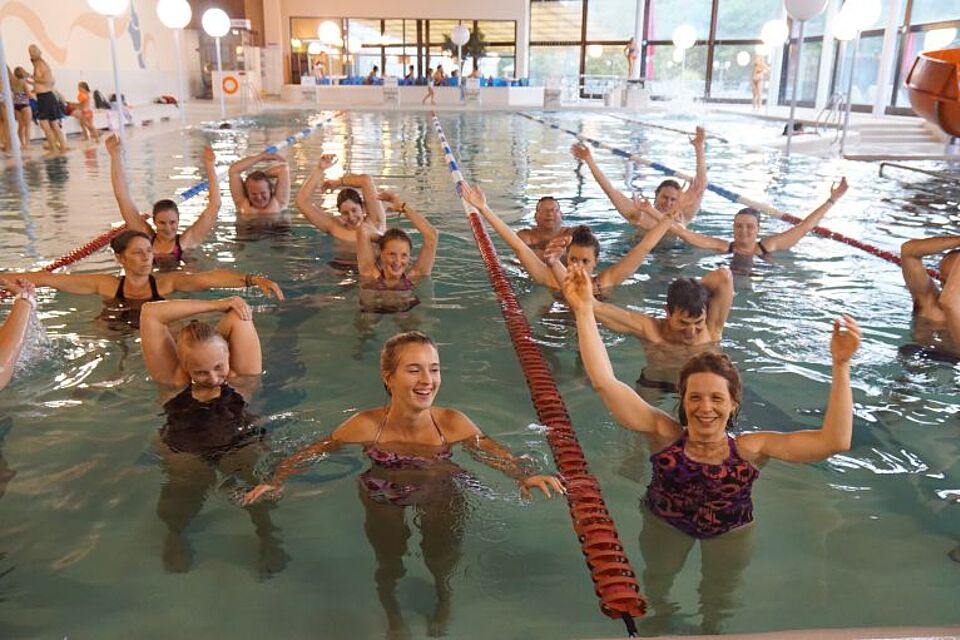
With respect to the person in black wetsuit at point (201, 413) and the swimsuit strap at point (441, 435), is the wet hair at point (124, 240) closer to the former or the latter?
the person in black wetsuit at point (201, 413)

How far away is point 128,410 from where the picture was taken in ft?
11.1

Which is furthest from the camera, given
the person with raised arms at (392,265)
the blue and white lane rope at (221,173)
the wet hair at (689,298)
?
the blue and white lane rope at (221,173)

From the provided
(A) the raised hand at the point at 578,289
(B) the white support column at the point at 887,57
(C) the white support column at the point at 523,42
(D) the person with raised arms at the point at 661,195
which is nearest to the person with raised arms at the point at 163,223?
(D) the person with raised arms at the point at 661,195

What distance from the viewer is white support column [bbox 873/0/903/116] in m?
19.7

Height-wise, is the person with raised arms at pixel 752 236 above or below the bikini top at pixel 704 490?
above

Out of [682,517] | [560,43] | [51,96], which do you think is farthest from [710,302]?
[560,43]

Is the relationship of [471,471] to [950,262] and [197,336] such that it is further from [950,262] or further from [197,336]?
[950,262]

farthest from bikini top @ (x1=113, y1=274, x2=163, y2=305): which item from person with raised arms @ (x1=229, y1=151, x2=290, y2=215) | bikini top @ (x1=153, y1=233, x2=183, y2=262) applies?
person with raised arms @ (x1=229, y1=151, x2=290, y2=215)

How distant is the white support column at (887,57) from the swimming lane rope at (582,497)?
19037 mm

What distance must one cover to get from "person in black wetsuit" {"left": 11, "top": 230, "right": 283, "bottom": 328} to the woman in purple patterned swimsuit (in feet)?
7.53

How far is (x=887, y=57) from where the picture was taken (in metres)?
20.0

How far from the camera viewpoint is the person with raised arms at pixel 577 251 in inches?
166

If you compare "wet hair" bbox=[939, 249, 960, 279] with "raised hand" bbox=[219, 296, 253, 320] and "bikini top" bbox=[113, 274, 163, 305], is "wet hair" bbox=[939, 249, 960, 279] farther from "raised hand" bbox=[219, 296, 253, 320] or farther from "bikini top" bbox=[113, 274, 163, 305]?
"bikini top" bbox=[113, 274, 163, 305]

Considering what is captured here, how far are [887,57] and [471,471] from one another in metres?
21.1
